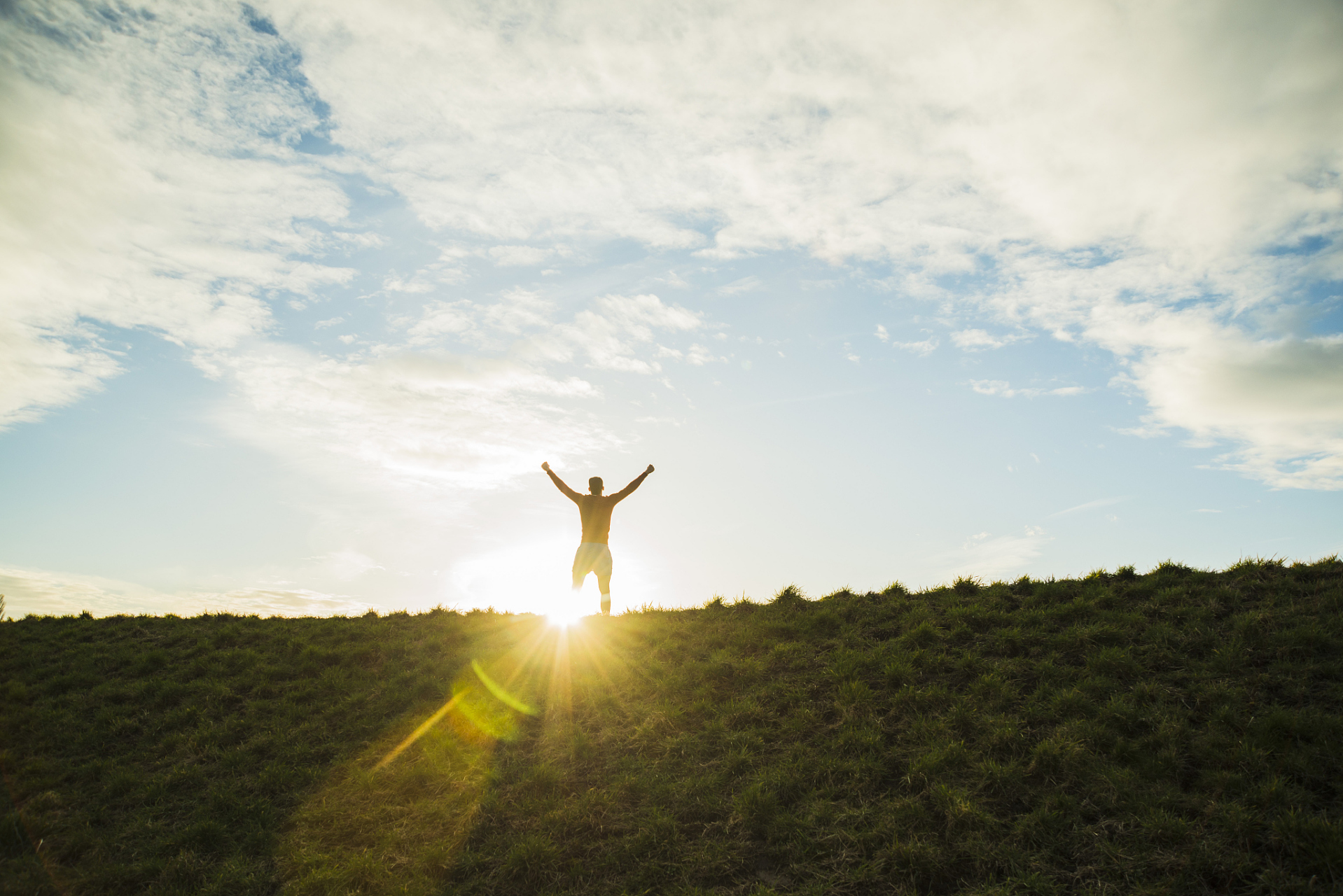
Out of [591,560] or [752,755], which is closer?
[752,755]

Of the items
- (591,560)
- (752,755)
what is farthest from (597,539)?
(752,755)

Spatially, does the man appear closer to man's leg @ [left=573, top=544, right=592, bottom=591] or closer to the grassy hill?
man's leg @ [left=573, top=544, right=592, bottom=591]

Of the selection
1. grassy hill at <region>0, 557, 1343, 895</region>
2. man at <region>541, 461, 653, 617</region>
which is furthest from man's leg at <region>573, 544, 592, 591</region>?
grassy hill at <region>0, 557, 1343, 895</region>

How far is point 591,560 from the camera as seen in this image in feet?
53.3

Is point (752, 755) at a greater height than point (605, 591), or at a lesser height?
lesser

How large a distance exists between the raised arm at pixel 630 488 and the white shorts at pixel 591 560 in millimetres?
1232

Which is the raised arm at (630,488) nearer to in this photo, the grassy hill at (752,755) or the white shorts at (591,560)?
the white shorts at (591,560)

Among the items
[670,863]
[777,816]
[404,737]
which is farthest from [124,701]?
[777,816]

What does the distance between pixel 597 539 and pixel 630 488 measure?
154 cm

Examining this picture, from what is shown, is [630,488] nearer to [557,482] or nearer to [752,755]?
[557,482]

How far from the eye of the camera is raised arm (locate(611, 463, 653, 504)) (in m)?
16.6

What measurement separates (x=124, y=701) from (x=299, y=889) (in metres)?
8.28

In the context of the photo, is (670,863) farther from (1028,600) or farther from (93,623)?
(93,623)

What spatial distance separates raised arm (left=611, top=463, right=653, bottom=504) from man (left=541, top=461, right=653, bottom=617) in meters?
0.02
